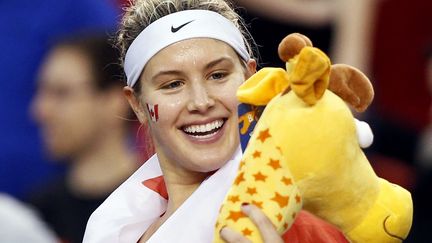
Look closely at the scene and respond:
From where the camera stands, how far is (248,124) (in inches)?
124

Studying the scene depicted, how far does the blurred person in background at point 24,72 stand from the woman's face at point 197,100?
2.21m

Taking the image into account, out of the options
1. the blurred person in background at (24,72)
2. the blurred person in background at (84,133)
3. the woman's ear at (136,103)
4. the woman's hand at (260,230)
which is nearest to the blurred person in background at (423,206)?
the blurred person in background at (84,133)

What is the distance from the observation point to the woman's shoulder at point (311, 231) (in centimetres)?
298

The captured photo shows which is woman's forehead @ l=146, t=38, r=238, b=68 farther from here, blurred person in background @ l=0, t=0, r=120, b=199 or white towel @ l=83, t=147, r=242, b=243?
blurred person in background @ l=0, t=0, r=120, b=199

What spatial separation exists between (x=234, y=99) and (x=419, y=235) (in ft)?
6.53

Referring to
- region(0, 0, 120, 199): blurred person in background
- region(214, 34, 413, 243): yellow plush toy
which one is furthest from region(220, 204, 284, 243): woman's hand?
region(0, 0, 120, 199): blurred person in background

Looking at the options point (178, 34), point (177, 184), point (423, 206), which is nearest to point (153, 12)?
point (178, 34)

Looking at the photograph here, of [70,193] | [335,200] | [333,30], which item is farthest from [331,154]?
[333,30]

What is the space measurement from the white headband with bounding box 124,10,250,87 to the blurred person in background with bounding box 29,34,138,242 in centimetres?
134

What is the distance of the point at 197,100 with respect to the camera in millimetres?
3096

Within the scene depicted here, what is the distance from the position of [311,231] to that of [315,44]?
2445mm

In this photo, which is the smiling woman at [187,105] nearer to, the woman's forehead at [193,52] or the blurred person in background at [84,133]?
the woman's forehead at [193,52]

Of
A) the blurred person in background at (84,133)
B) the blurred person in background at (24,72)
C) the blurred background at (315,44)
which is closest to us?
the blurred person in background at (84,133)

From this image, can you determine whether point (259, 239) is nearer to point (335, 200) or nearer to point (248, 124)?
point (335, 200)
